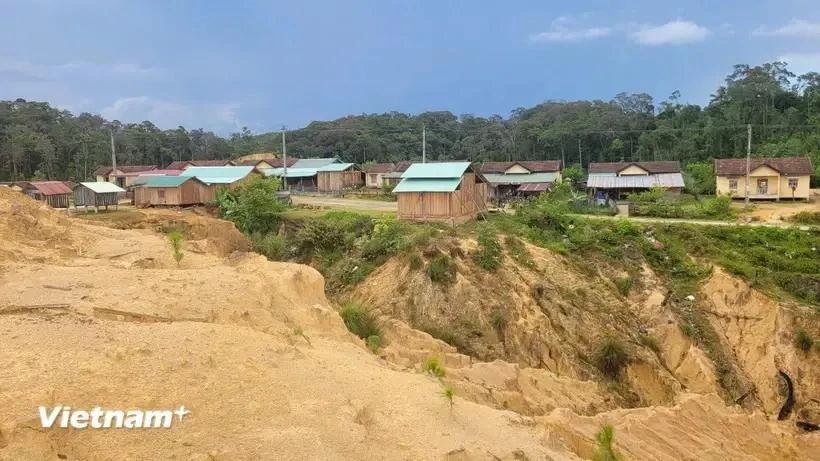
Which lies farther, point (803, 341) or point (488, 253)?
point (488, 253)

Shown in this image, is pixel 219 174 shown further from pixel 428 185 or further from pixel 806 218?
pixel 806 218

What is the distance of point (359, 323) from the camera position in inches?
605

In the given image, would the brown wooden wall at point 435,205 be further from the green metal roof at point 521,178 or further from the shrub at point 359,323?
the green metal roof at point 521,178

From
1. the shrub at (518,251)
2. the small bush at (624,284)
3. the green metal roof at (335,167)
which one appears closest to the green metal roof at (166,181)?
the green metal roof at (335,167)

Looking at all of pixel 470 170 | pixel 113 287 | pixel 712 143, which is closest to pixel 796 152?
pixel 712 143

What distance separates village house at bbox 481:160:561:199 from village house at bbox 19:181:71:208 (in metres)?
28.3

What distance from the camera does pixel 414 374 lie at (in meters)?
11.0

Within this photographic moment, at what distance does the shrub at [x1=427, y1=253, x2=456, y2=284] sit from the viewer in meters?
22.4

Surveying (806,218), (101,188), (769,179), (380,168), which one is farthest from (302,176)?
(806,218)

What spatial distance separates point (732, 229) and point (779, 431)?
11815mm

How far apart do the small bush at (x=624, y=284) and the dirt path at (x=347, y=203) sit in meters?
15.5

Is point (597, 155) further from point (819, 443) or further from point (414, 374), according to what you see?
point (414, 374)

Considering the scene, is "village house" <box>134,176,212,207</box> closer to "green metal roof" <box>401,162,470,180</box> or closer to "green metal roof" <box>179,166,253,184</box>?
"green metal roof" <box>179,166,253,184</box>

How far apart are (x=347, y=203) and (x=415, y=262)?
19219mm
